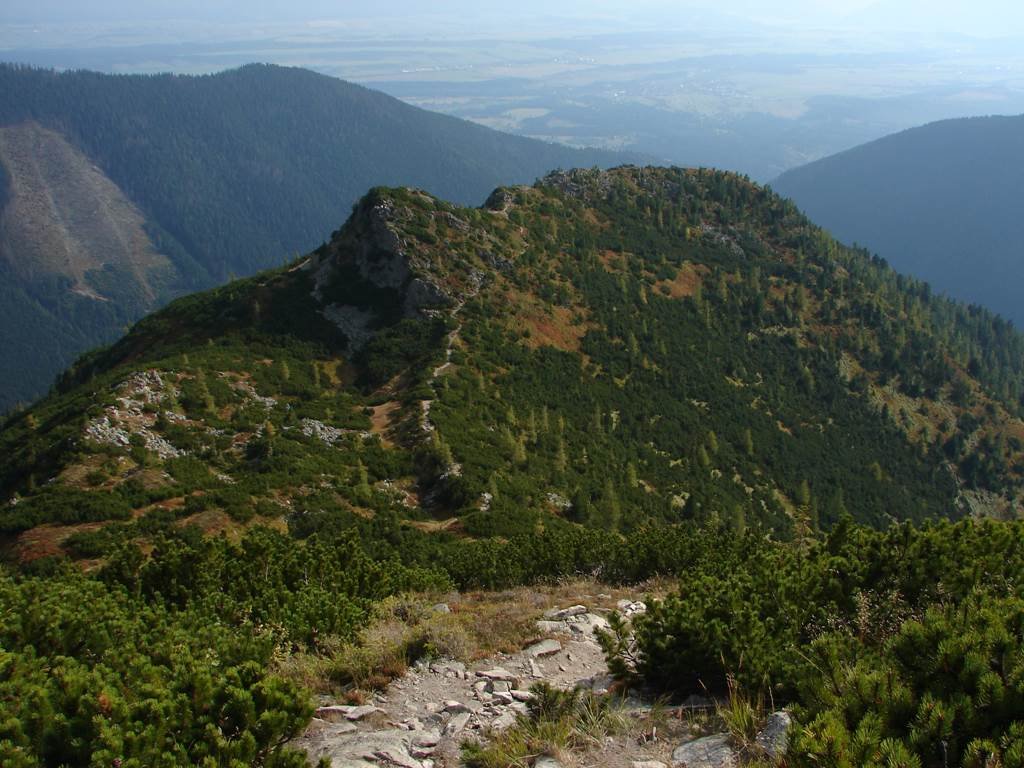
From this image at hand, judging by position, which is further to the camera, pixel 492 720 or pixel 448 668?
pixel 448 668

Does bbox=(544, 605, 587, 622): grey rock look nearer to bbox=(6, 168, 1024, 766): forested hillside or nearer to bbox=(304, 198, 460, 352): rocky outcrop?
bbox=(6, 168, 1024, 766): forested hillside

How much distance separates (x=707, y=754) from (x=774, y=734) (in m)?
0.84

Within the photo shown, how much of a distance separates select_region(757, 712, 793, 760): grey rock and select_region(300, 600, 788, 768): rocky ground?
1cm

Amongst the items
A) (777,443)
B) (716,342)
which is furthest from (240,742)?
(716,342)

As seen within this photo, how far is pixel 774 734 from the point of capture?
8.07 meters

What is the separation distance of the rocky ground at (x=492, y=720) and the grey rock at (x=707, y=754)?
1 cm

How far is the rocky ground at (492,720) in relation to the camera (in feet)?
28.2

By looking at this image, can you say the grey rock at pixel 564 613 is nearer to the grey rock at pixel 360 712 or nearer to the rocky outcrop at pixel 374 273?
the grey rock at pixel 360 712

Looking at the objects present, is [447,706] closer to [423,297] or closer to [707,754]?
[707,754]

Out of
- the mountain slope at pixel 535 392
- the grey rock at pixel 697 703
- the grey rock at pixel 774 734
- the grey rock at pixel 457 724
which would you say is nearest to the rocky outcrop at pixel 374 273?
the mountain slope at pixel 535 392

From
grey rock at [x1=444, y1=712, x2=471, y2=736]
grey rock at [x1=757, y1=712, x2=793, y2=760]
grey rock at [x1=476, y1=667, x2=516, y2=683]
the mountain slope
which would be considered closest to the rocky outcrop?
the mountain slope

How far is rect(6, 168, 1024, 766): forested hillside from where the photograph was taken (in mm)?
8805

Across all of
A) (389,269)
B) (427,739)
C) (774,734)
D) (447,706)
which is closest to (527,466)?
(389,269)

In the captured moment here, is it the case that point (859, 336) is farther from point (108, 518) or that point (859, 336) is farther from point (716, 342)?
point (108, 518)
